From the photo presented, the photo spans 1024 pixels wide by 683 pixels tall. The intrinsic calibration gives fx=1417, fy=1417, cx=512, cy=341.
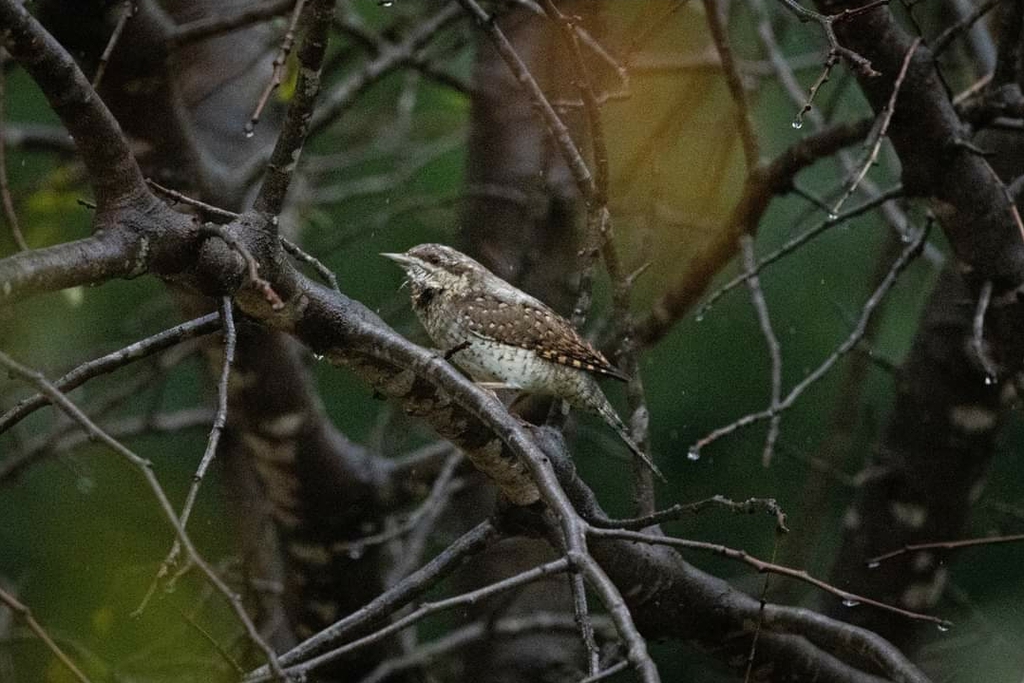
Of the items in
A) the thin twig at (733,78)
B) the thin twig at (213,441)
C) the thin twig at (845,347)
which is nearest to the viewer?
the thin twig at (213,441)

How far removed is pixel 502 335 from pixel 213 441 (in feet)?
7.53

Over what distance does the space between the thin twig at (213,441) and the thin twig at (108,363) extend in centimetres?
11

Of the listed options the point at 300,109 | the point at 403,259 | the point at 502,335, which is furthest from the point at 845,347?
the point at 300,109

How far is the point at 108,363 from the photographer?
239 centimetres

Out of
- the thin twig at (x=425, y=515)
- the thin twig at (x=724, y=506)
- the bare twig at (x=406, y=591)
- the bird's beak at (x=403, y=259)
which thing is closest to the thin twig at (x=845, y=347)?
the bare twig at (x=406, y=591)

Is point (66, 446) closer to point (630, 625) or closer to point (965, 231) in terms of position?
point (965, 231)

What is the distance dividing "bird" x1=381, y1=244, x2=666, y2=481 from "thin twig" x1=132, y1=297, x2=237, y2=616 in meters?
1.68

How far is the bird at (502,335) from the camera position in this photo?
4.22 m

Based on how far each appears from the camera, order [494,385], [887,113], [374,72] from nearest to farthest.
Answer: [887,113] < [494,385] < [374,72]

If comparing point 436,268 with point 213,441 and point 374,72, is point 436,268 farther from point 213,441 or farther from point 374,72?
point 213,441

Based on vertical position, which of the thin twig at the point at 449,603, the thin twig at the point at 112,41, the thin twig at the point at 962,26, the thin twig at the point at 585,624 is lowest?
the thin twig at the point at 585,624

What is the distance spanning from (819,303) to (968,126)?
3.52 meters

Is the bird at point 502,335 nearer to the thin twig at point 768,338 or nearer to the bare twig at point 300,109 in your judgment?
the thin twig at point 768,338

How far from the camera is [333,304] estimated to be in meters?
2.68
